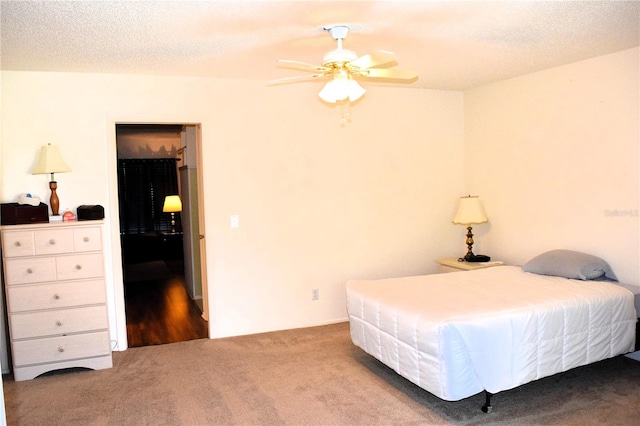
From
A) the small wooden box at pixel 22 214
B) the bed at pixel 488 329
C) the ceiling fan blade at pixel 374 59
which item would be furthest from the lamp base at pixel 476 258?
the small wooden box at pixel 22 214

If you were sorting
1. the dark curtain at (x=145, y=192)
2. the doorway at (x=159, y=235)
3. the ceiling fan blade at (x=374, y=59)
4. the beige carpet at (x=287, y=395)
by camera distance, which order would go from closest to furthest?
the ceiling fan blade at (x=374, y=59) → the beige carpet at (x=287, y=395) → the doorway at (x=159, y=235) → the dark curtain at (x=145, y=192)

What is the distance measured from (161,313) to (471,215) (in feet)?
12.2

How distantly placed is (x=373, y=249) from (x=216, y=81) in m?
2.38

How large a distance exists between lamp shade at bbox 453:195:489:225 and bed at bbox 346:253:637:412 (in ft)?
4.00

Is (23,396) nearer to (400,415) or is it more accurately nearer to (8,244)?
(8,244)

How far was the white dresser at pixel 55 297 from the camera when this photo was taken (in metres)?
3.84

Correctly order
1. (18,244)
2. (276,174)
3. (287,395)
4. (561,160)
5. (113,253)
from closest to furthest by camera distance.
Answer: (287,395)
(18,244)
(113,253)
(561,160)
(276,174)

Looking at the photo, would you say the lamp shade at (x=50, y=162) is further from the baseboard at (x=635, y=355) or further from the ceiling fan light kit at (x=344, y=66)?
the baseboard at (x=635, y=355)

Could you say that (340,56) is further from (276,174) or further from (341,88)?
(276,174)

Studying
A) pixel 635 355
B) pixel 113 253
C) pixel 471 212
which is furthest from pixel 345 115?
pixel 635 355

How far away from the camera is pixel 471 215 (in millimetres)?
5238

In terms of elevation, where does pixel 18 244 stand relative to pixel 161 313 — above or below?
above

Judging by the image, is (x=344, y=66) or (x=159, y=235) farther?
(x=159, y=235)

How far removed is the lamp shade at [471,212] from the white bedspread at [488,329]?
1.23 metres
